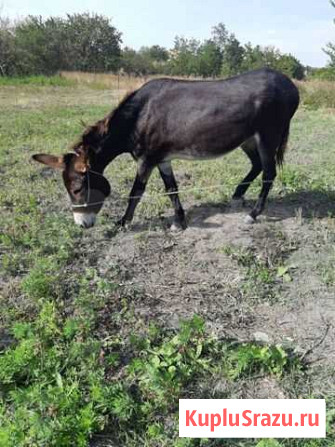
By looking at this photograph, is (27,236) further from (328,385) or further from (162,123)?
(328,385)

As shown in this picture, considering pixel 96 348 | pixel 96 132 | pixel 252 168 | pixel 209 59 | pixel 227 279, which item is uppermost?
pixel 209 59

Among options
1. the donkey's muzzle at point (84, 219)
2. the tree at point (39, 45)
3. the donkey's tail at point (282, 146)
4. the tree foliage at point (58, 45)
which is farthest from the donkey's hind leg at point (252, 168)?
the tree at point (39, 45)

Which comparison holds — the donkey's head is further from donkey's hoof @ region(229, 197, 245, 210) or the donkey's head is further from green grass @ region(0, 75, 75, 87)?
green grass @ region(0, 75, 75, 87)

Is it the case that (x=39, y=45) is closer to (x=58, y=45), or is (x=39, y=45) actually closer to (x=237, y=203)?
(x=58, y=45)

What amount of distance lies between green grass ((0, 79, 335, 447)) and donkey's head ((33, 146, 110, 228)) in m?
0.25

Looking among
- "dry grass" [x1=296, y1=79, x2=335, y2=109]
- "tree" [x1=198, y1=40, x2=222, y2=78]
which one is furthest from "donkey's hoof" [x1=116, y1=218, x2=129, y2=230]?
"tree" [x1=198, y1=40, x2=222, y2=78]

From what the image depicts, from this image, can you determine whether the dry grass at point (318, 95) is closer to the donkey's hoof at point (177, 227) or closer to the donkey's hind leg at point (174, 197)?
the donkey's hind leg at point (174, 197)

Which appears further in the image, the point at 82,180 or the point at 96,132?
the point at 96,132

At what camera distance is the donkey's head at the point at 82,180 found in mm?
3787

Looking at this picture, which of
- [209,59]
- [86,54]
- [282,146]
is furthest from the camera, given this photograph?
[209,59]

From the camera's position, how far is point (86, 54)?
1416 inches

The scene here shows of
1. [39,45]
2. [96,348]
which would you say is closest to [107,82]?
[39,45]

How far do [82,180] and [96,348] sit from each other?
5.85 feet

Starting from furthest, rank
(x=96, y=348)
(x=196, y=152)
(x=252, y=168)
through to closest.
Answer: (x=252, y=168)
(x=196, y=152)
(x=96, y=348)
